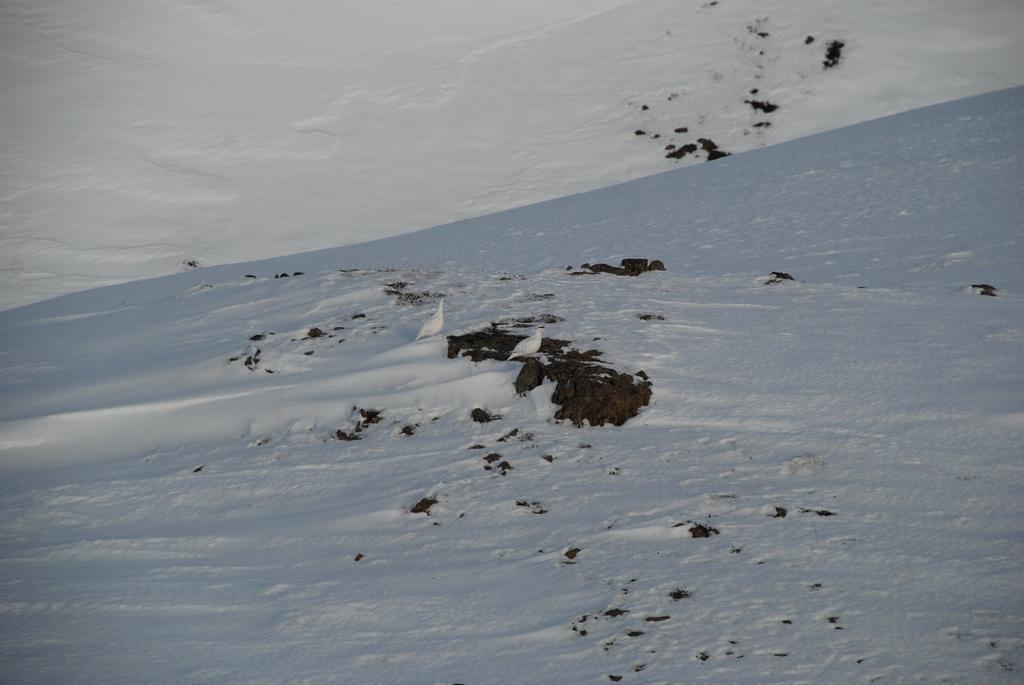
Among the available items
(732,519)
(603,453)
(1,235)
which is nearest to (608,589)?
(732,519)

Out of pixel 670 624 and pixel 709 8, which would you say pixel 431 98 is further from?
pixel 670 624

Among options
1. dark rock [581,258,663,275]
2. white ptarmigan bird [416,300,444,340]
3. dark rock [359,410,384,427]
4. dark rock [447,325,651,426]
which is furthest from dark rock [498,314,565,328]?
dark rock [581,258,663,275]

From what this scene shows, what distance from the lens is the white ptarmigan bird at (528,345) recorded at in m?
6.82

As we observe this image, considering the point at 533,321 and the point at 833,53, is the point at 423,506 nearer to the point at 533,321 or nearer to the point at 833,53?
the point at 533,321

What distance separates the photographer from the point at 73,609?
4902 millimetres

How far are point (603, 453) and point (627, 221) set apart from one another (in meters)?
7.81

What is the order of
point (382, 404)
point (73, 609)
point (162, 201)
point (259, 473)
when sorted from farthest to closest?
1. point (162, 201)
2. point (382, 404)
3. point (259, 473)
4. point (73, 609)

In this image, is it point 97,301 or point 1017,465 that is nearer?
point 1017,465

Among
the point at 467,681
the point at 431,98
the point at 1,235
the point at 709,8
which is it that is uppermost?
the point at 709,8

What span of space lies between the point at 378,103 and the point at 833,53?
8.28 meters

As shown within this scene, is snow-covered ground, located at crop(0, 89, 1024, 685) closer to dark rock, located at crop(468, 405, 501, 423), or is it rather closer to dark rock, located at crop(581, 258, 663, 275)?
dark rock, located at crop(468, 405, 501, 423)

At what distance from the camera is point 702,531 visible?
191 inches

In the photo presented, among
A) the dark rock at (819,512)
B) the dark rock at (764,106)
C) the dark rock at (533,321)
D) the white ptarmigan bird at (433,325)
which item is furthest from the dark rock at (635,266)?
the dark rock at (764,106)

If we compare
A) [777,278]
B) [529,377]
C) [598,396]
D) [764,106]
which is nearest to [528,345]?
[529,377]
